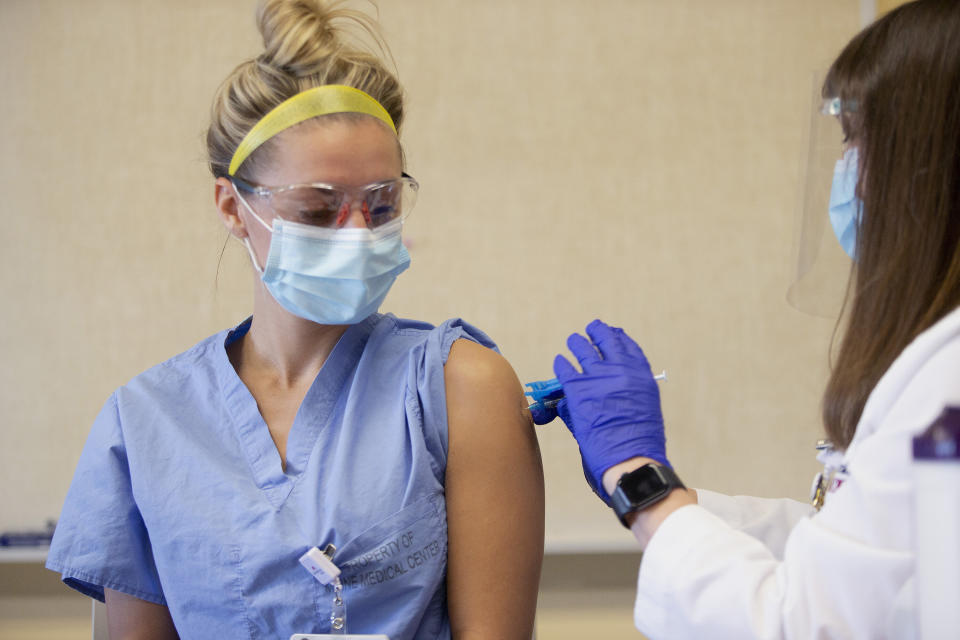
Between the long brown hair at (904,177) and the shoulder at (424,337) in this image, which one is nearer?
the long brown hair at (904,177)

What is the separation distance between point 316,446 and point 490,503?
0.28 metres

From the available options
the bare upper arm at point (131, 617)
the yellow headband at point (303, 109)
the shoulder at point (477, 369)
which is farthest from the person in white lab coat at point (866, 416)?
the bare upper arm at point (131, 617)

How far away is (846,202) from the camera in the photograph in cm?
109

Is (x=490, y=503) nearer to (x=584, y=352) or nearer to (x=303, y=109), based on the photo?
(x=584, y=352)

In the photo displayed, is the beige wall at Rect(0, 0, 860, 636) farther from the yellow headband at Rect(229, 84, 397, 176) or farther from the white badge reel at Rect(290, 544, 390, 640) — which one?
the white badge reel at Rect(290, 544, 390, 640)

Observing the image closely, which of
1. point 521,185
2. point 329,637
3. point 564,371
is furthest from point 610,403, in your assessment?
point 521,185

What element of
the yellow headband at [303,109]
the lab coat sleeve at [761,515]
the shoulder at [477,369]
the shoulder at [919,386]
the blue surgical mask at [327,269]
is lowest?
the lab coat sleeve at [761,515]

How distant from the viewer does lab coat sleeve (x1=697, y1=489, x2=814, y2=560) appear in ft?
4.13

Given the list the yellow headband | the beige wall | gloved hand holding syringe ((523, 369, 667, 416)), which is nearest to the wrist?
gloved hand holding syringe ((523, 369, 667, 416))

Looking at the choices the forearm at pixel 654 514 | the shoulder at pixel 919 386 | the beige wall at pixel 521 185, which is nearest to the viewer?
the shoulder at pixel 919 386

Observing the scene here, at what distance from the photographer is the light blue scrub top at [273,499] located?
1168 millimetres

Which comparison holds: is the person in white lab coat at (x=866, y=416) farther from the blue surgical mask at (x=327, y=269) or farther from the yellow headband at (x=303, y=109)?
the yellow headband at (x=303, y=109)

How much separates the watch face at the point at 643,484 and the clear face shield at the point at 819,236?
0.44 m

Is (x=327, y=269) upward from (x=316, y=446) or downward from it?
upward
